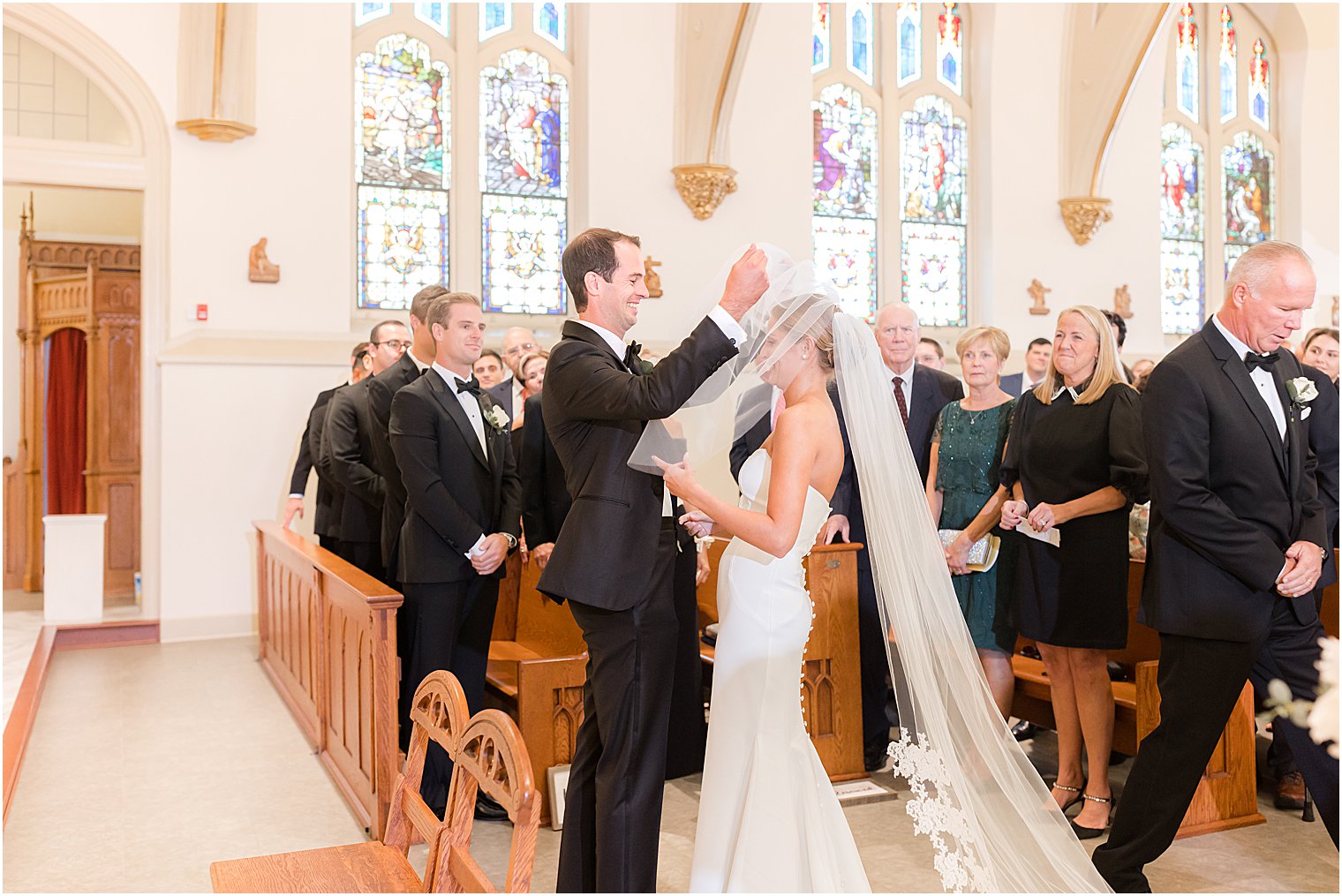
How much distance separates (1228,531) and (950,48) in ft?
29.5

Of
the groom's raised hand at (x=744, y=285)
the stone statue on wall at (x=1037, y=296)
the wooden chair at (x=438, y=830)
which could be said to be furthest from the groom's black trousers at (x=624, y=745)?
the stone statue on wall at (x=1037, y=296)

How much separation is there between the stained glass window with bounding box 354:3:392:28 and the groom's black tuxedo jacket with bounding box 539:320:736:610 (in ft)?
23.2

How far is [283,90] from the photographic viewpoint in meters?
8.50

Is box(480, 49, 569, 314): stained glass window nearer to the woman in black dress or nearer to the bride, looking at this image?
the woman in black dress

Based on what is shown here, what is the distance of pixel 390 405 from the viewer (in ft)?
14.8

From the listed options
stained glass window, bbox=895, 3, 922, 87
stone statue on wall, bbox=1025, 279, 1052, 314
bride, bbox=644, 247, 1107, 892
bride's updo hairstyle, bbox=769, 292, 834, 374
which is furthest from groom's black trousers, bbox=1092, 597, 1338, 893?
stained glass window, bbox=895, 3, 922, 87

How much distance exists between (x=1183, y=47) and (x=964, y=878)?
452 inches

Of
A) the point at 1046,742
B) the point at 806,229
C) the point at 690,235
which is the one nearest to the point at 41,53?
the point at 690,235

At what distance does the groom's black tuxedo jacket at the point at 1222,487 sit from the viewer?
10.3ft

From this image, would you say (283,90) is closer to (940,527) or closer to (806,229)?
(806,229)

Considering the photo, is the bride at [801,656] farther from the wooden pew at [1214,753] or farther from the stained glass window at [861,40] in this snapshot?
the stained glass window at [861,40]

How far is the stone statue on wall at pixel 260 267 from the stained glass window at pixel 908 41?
596 centimetres

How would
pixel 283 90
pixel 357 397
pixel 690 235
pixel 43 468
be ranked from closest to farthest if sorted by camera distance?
pixel 357 397 < pixel 283 90 < pixel 690 235 < pixel 43 468

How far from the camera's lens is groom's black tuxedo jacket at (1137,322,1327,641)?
3.14 metres
